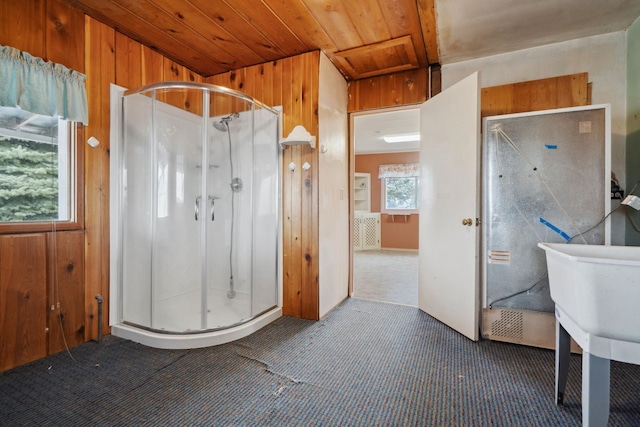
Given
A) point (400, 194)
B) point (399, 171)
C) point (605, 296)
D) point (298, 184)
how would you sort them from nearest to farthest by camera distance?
point (605, 296) → point (298, 184) → point (399, 171) → point (400, 194)

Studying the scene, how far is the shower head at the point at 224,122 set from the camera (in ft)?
7.73

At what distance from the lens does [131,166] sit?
2.23 m

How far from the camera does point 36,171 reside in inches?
72.8

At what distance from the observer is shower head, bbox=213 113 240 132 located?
2.36m

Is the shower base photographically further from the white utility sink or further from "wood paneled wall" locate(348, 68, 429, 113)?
"wood paneled wall" locate(348, 68, 429, 113)

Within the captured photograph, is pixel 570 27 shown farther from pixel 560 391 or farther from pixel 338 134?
pixel 560 391

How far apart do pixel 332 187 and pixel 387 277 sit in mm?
1905

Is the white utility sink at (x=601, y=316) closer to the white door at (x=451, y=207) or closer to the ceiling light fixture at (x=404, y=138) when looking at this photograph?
the white door at (x=451, y=207)

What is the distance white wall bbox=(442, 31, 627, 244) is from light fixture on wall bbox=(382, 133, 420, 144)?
266 cm

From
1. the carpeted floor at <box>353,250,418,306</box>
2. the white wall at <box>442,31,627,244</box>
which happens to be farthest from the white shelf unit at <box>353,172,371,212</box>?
the white wall at <box>442,31,627,244</box>

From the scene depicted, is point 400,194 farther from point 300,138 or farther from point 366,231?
point 300,138

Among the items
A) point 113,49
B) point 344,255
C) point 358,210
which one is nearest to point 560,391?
point 344,255

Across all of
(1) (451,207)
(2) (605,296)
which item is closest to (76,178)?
(1) (451,207)

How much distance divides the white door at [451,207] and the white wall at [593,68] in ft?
1.97
